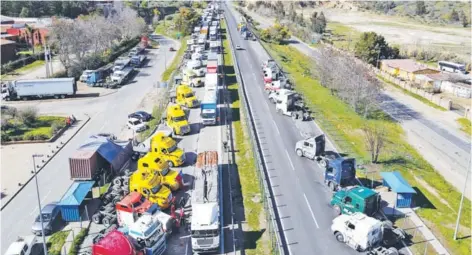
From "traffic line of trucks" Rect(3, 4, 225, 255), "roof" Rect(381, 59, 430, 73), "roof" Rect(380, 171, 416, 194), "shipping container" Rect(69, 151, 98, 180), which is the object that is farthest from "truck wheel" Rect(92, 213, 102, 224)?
"roof" Rect(381, 59, 430, 73)

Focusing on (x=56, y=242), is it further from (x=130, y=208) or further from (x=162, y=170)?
(x=162, y=170)

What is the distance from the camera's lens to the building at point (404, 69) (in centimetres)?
6794

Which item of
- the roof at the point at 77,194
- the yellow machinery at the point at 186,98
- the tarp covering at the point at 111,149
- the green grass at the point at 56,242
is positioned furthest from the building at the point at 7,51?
the green grass at the point at 56,242

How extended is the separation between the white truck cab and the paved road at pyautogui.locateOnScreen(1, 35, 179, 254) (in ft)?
6.73

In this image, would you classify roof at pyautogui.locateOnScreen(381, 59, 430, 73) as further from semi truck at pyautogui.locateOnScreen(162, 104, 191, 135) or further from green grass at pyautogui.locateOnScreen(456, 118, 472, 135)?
semi truck at pyautogui.locateOnScreen(162, 104, 191, 135)

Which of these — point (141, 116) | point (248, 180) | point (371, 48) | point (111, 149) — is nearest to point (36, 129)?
point (141, 116)

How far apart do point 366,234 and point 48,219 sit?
17.7 m

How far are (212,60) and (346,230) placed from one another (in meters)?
40.0

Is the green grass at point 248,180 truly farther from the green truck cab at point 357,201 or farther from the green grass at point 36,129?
the green grass at point 36,129

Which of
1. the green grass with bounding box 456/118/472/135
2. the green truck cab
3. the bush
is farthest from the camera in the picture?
the green grass with bounding box 456/118/472/135

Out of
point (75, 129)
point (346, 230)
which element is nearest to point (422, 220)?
point (346, 230)

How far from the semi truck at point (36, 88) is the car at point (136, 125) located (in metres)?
15.8

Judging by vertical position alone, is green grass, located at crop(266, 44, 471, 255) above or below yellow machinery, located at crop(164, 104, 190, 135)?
below

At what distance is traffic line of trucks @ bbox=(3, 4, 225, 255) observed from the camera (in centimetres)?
2284
